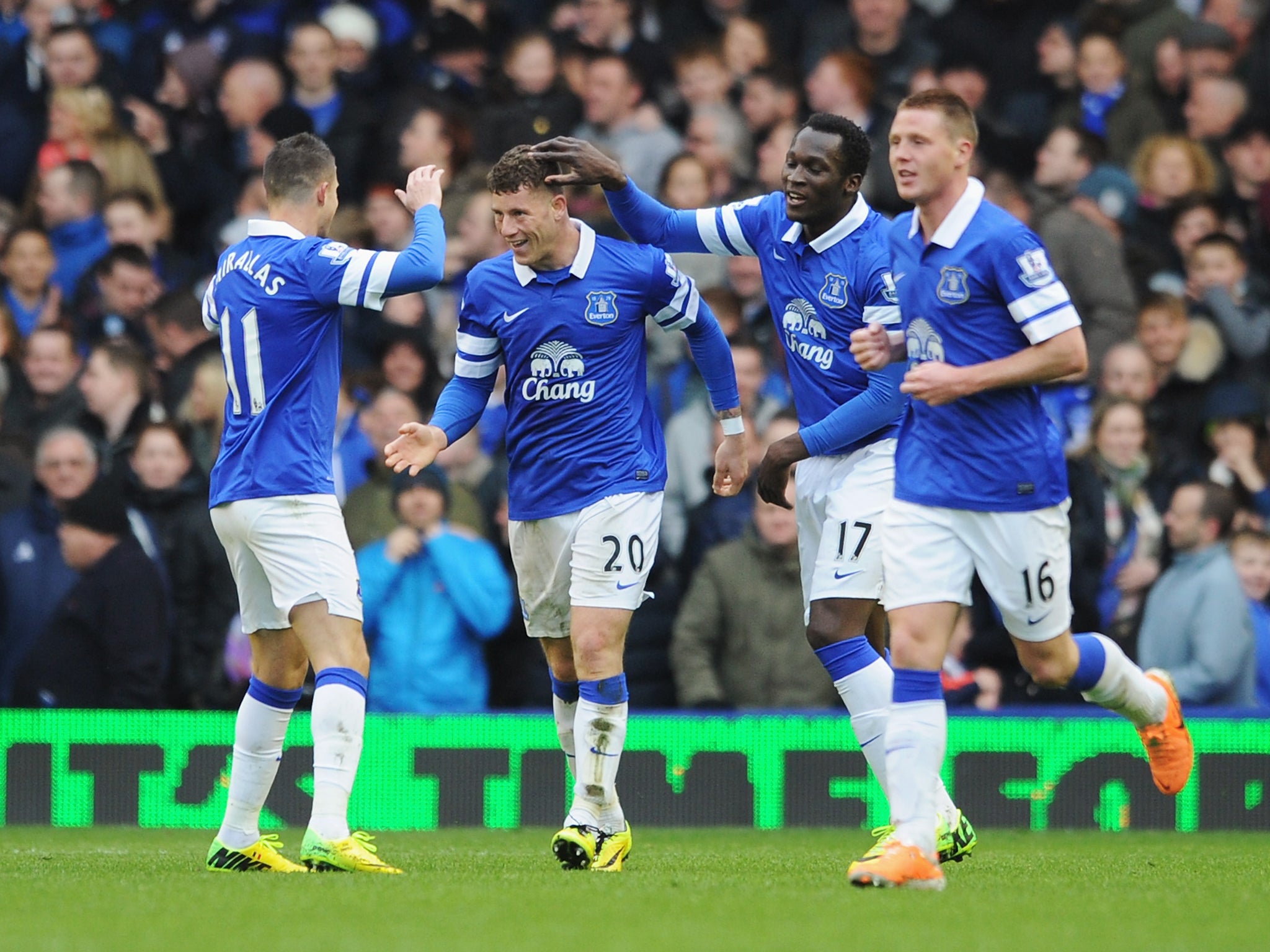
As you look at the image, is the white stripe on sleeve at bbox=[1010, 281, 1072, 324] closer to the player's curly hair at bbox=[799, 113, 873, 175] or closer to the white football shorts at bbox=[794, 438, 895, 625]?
the white football shorts at bbox=[794, 438, 895, 625]

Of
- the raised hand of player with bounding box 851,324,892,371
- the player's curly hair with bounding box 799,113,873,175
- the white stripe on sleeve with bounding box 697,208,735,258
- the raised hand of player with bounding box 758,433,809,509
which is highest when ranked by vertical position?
the player's curly hair with bounding box 799,113,873,175

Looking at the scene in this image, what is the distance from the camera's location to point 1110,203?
13.5m

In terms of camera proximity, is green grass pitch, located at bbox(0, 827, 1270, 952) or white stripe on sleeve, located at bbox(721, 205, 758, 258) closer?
green grass pitch, located at bbox(0, 827, 1270, 952)

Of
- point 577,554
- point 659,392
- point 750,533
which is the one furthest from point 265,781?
point 659,392

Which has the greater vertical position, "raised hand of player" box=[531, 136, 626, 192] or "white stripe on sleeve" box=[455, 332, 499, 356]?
"raised hand of player" box=[531, 136, 626, 192]

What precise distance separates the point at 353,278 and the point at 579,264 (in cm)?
99

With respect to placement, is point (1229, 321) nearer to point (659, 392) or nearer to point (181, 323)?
point (659, 392)

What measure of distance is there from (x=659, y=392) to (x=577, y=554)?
4.61m

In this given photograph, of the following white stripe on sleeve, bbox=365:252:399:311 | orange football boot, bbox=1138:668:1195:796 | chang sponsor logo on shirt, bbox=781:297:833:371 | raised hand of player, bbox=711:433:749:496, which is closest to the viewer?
white stripe on sleeve, bbox=365:252:399:311

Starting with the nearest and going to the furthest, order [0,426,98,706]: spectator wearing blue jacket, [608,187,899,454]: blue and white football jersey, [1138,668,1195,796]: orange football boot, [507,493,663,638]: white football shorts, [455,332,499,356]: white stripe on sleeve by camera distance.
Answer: [1138,668,1195,796]: orange football boot < [507,493,663,638]: white football shorts < [608,187,899,454]: blue and white football jersey < [455,332,499,356]: white stripe on sleeve < [0,426,98,706]: spectator wearing blue jacket

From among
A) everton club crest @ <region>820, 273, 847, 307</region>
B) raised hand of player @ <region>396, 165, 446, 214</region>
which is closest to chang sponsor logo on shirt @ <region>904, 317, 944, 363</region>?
everton club crest @ <region>820, 273, 847, 307</region>

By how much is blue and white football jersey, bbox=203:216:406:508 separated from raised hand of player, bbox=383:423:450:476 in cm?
28

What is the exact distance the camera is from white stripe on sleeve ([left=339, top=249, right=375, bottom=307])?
296 inches

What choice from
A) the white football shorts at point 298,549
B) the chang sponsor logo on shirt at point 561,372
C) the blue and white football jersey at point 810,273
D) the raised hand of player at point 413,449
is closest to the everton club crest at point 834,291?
the blue and white football jersey at point 810,273
